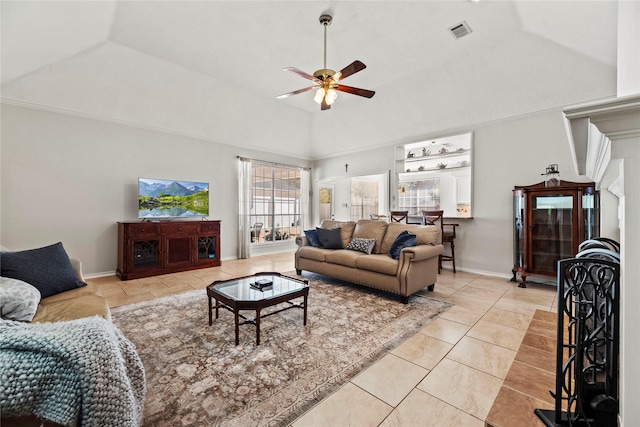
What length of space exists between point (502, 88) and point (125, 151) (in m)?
6.07

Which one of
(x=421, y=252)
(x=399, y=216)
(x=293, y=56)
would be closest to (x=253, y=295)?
(x=421, y=252)

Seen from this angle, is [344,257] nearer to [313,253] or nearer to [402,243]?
[313,253]

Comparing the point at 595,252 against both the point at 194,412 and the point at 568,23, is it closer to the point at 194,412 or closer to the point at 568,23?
the point at 194,412

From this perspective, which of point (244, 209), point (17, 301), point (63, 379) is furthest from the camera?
point (244, 209)

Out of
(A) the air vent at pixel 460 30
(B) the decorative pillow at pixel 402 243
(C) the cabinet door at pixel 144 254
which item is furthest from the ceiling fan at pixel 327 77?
(C) the cabinet door at pixel 144 254

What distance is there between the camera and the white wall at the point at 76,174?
3.82 m

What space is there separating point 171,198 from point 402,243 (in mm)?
4065

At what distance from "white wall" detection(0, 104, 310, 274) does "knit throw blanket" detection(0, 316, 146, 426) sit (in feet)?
14.3

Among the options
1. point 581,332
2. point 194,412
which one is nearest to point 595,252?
point 581,332

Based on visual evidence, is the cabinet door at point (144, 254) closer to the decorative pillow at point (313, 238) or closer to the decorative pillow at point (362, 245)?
the decorative pillow at point (313, 238)

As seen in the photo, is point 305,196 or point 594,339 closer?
point 594,339

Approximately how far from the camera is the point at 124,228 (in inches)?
169

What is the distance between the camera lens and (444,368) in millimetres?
1946

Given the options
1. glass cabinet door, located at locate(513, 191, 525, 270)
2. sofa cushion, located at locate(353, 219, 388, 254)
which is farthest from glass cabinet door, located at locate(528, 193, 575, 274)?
sofa cushion, located at locate(353, 219, 388, 254)
